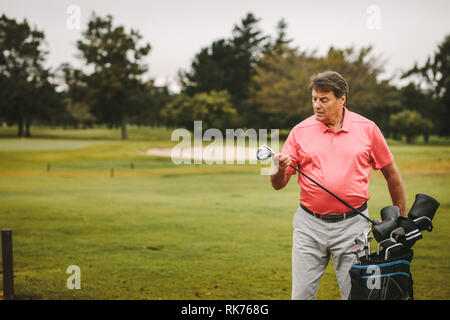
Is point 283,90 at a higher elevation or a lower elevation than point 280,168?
higher

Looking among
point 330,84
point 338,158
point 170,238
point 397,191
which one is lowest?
point 170,238

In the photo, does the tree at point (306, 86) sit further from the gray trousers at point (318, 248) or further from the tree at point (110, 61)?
the gray trousers at point (318, 248)

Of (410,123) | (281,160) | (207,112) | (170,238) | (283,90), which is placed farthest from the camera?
(207,112)

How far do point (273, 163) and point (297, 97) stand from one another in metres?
41.2

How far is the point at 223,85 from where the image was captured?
54156 millimetres

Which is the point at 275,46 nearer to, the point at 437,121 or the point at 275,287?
the point at 437,121

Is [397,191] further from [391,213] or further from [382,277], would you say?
[382,277]

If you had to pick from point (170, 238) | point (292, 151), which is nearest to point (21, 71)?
point (170, 238)

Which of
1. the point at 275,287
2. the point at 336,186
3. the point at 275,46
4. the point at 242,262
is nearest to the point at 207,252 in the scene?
the point at 242,262

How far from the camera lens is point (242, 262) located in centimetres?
791

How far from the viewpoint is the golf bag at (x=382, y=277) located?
8.89ft

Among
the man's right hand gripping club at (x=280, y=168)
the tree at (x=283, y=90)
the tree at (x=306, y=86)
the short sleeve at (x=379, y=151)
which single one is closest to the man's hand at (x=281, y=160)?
the man's right hand gripping club at (x=280, y=168)

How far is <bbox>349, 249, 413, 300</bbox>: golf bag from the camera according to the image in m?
2.71

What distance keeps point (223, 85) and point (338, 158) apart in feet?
169
